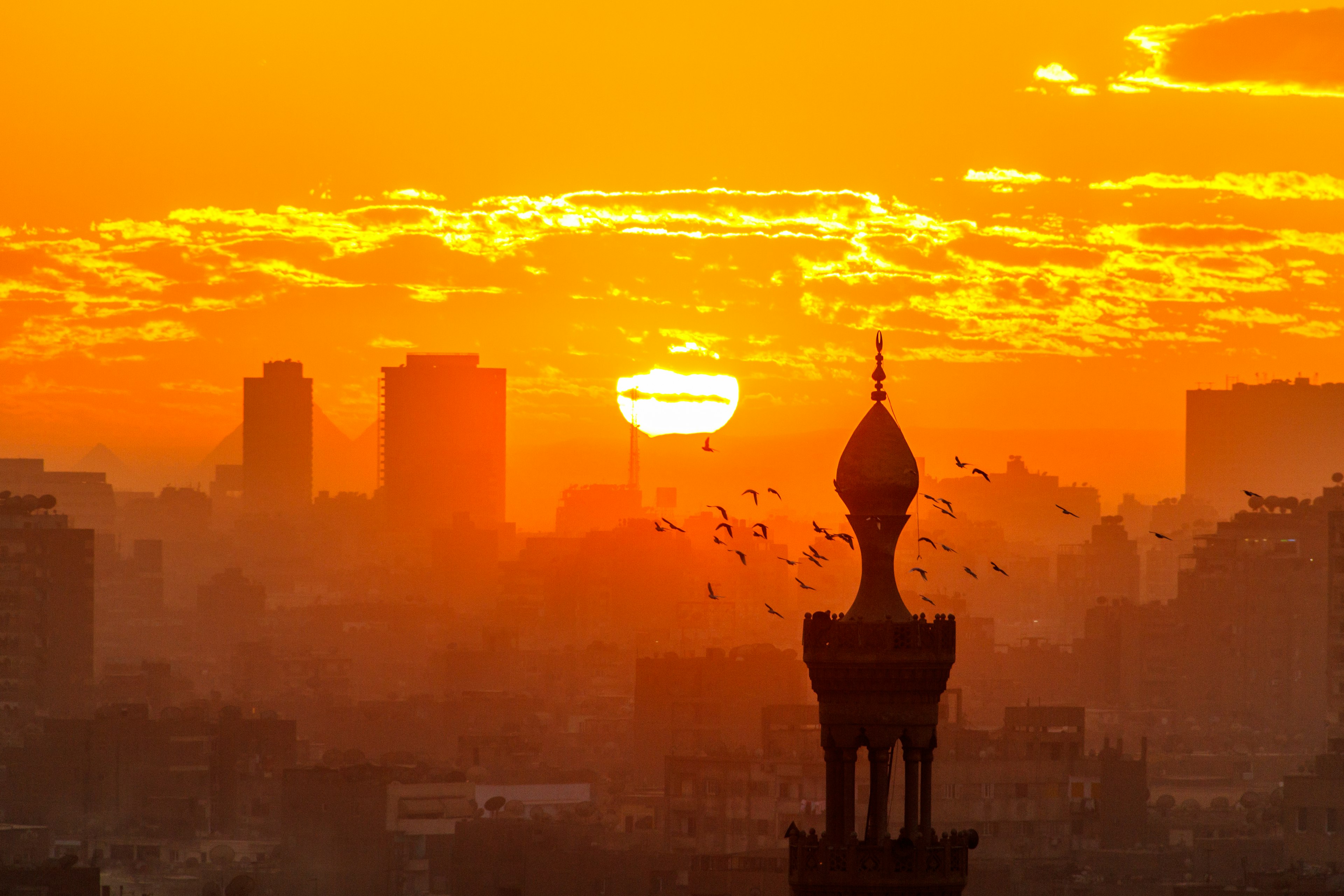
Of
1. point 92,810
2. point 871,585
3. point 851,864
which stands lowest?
point 92,810

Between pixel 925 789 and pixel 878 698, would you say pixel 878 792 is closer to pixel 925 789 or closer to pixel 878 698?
pixel 925 789

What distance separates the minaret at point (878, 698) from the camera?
1521 inches

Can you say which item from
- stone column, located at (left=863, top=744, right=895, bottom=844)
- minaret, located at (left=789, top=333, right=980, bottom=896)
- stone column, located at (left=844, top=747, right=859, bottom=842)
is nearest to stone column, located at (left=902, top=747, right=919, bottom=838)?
minaret, located at (left=789, top=333, right=980, bottom=896)

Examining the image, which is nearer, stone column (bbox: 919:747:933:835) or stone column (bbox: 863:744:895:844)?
stone column (bbox: 863:744:895:844)

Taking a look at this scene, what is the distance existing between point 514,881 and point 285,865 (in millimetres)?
14914

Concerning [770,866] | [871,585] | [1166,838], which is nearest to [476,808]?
[1166,838]

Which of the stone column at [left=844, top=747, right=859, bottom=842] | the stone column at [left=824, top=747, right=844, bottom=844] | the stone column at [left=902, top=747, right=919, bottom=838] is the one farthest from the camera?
the stone column at [left=844, top=747, right=859, bottom=842]

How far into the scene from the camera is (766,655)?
7785 inches

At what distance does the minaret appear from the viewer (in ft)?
127

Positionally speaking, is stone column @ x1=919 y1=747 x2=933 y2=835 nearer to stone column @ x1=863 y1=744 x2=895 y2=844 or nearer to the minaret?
the minaret

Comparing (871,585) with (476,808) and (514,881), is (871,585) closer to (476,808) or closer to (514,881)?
(514,881)

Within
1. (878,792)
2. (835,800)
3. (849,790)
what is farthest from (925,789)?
(835,800)

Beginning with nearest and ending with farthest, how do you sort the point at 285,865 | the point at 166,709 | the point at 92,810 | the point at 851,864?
1. the point at 851,864
2. the point at 285,865
3. the point at 92,810
4. the point at 166,709

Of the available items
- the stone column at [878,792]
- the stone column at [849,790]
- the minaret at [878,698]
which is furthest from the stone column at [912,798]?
the stone column at [849,790]
